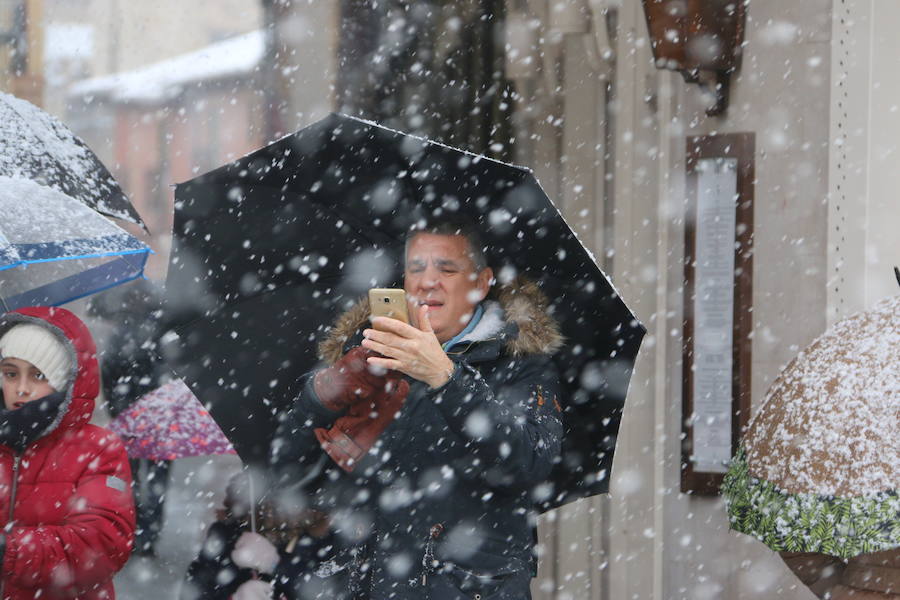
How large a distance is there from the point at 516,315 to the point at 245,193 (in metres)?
0.82

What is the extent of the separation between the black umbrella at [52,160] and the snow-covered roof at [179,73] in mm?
2582

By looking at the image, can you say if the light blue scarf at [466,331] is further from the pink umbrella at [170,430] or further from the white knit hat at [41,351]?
the pink umbrella at [170,430]

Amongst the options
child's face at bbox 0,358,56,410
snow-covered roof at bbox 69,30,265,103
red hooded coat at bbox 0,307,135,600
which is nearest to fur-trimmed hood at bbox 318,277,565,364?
red hooded coat at bbox 0,307,135,600

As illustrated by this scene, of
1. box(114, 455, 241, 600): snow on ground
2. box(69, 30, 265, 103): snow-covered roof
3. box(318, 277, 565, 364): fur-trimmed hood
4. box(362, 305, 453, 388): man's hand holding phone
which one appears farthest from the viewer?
box(69, 30, 265, 103): snow-covered roof

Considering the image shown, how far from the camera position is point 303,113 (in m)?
6.26

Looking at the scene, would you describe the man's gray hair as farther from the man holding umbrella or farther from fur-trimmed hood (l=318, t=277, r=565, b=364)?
fur-trimmed hood (l=318, t=277, r=565, b=364)

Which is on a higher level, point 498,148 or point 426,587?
point 498,148

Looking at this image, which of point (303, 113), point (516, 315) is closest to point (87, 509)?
point (516, 315)

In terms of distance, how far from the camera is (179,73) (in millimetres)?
6664

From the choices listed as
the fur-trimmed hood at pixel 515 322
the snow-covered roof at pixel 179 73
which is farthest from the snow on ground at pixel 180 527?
the fur-trimmed hood at pixel 515 322

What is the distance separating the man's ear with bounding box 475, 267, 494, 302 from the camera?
3.16 m

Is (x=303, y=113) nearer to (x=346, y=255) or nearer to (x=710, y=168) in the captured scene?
(x=710, y=168)

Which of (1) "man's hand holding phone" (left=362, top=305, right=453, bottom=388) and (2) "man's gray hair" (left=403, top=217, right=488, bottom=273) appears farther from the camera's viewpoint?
(2) "man's gray hair" (left=403, top=217, right=488, bottom=273)

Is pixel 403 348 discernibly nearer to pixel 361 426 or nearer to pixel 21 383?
pixel 361 426
